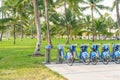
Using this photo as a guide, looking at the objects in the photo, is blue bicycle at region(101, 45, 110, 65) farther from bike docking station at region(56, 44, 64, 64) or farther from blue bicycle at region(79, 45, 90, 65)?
bike docking station at region(56, 44, 64, 64)

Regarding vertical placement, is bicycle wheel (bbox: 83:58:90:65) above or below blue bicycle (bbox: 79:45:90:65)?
below

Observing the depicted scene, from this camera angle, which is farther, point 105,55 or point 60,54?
point 60,54

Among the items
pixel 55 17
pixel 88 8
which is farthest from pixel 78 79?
pixel 88 8

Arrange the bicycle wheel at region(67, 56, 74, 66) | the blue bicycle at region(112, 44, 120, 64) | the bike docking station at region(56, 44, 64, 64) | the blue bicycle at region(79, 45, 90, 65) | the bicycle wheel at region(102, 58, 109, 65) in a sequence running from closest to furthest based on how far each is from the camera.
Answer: the bicycle wheel at region(67, 56, 74, 66)
the blue bicycle at region(79, 45, 90, 65)
the bicycle wheel at region(102, 58, 109, 65)
the blue bicycle at region(112, 44, 120, 64)
the bike docking station at region(56, 44, 64, 64)

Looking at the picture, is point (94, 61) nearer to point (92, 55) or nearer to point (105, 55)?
point (92, 55)

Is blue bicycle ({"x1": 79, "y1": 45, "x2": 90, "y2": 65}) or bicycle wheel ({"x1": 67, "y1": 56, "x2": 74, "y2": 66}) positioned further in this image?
blue bicycle ({"x1": 79, "y1": 45, "x2": 90, "y2": 65})

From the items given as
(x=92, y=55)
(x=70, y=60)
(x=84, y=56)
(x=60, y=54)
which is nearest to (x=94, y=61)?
(x=92, y=55)

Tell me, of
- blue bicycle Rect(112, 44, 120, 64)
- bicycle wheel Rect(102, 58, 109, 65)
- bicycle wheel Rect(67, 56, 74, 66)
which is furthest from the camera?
blue bicycle Rect(112, 44, 120, 64)

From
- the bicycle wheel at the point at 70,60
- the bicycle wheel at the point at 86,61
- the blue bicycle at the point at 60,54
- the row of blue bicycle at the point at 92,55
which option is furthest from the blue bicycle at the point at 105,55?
the blue bicycle at the point at 60,54

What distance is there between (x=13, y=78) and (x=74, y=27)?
132 feet

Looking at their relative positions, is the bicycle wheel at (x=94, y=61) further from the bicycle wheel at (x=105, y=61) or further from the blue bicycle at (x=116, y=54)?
the blue bicycle at (x=116, y=54)

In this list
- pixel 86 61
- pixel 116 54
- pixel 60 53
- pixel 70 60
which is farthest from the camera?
pixel 60 53

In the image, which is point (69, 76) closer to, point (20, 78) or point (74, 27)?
point (20, 78)

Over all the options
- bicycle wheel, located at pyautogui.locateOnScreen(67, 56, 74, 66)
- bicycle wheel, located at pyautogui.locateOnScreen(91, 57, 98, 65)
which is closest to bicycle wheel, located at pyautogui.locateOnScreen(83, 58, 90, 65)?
bicycle wheel, located at pyautogui.locateOnScreen(91, 57, 98, 65)
